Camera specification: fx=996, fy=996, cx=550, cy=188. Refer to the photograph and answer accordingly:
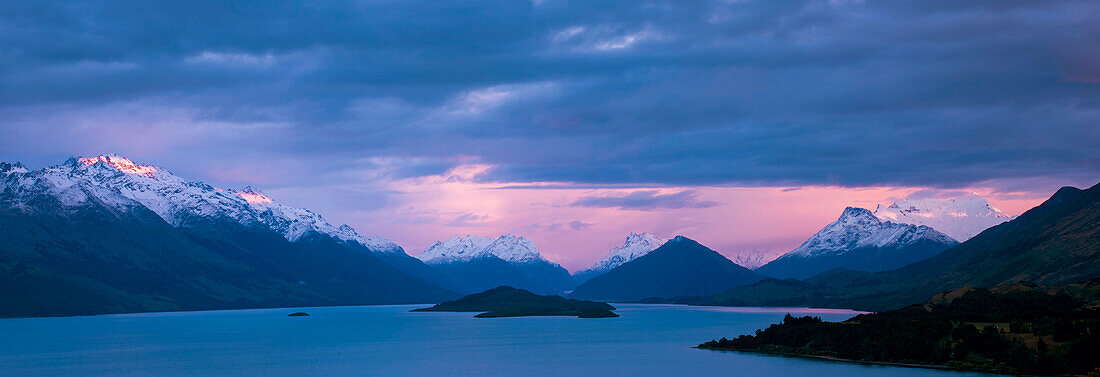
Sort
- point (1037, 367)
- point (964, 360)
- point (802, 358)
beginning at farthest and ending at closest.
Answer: point (802, 358)
point (964, 360)
point (1037, 367)

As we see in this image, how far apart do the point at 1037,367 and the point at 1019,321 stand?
39.7 meters

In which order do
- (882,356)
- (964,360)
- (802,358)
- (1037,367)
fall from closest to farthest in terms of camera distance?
(1037,367)
(964,360)
(882,356)
(802,358)

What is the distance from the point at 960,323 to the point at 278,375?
127496 mm

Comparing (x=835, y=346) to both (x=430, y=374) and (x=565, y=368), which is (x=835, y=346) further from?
(x=430, y=374)

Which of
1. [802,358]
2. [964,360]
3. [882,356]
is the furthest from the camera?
[802,358]

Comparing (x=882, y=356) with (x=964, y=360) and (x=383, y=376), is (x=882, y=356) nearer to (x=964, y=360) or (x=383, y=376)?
(x=964, y=360)

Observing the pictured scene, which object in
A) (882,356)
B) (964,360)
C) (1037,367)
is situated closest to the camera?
(1037,367)

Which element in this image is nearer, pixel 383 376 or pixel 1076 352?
Result: pixel 1076 352

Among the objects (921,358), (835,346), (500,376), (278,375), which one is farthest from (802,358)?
(278,375)

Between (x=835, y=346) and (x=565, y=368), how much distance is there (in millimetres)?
53878

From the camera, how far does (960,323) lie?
189875mm

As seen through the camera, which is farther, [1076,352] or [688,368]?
[688,368]

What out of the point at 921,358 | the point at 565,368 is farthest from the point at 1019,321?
the point at 565,368

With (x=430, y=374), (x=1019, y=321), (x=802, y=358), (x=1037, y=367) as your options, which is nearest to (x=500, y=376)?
(x=430, y=374)
